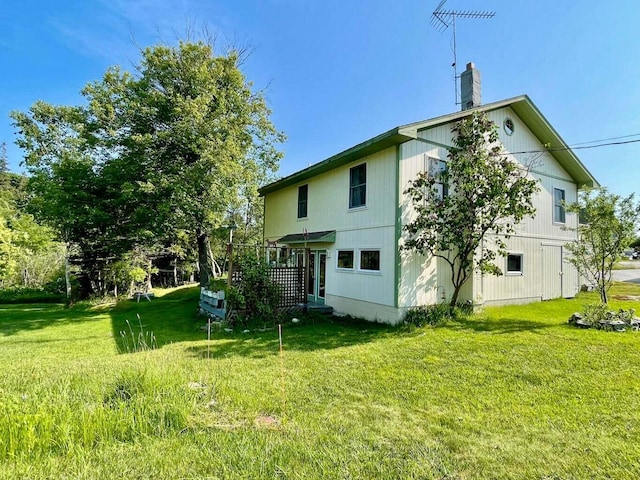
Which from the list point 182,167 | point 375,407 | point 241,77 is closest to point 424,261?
point 375,407

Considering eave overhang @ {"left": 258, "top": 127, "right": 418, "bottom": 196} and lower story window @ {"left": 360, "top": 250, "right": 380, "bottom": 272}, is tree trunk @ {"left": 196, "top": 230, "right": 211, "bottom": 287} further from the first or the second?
lower story window @ {"left": 360, "top": 250, "right": 380, "bottom": 272}

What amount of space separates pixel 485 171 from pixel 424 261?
310 cm

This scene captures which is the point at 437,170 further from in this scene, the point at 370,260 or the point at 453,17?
the point at 453,17

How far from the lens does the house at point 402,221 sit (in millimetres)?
9492

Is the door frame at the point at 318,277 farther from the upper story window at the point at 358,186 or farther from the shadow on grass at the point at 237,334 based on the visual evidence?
the upper story window at the point at 358,186

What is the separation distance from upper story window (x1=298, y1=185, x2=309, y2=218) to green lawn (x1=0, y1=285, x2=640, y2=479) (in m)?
7.87

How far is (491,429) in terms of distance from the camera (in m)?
3.55

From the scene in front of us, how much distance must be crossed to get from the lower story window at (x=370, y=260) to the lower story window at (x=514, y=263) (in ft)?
17.9

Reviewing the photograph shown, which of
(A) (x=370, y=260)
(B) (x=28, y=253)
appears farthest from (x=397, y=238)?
(B) (x=28, y=253)

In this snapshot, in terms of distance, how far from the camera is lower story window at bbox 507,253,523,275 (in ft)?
38.9

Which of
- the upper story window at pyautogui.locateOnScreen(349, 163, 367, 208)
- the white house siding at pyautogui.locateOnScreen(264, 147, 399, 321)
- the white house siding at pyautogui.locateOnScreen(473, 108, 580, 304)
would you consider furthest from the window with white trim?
the white house siding at pyautogui.locateOnScreen(473, 108, 580, 304)

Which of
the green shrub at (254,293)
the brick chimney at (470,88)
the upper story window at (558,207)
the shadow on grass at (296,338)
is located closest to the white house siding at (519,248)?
the upper story window at (558,207)

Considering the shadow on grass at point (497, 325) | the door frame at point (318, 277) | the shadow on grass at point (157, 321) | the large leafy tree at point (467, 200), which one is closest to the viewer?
the shadow on grass at point (497, 325)

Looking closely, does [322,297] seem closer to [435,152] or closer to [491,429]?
[435,152]
